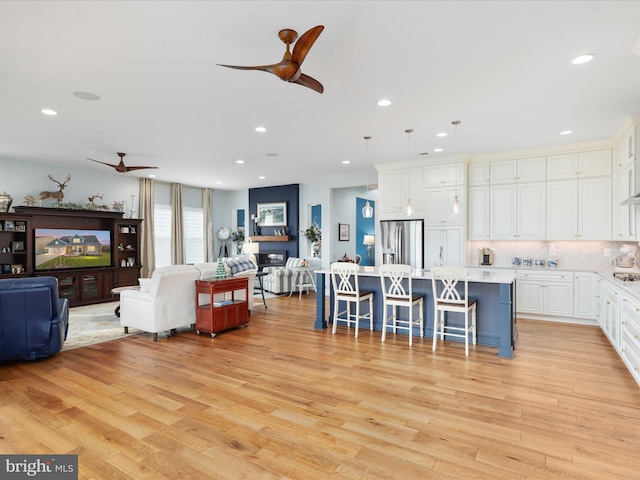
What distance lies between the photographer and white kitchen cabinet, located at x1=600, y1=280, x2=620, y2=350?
4215mm

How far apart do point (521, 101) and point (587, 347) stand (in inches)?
124

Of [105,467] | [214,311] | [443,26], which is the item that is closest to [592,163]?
[443,26]

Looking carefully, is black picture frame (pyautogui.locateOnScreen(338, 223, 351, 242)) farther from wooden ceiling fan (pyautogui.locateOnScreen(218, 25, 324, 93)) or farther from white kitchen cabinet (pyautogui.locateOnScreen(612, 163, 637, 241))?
wooden ceiling fan (pyautogui.locateOnScreen(218, 25, 324, 93))

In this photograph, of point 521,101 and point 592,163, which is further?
point 592,163

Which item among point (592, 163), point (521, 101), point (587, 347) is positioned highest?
point (521, 101)

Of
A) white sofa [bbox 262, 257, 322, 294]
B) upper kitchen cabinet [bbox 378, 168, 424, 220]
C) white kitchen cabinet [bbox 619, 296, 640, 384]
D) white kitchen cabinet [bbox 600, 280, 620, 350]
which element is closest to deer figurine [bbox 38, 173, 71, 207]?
white sofa [bbox 262, 257, 322, 294]

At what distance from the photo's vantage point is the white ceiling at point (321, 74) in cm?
250

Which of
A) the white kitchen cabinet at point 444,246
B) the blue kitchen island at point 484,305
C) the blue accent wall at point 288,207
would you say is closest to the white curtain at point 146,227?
the blue accent wall at point 288,207

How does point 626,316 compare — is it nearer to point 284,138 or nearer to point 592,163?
point 592,163

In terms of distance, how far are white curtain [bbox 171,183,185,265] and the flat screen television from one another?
6.12ft

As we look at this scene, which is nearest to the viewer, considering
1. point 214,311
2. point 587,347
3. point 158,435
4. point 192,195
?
point 158,435

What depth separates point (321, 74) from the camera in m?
3.42

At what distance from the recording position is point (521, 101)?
402cm

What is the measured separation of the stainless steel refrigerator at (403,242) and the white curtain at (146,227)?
5830 millimetres
